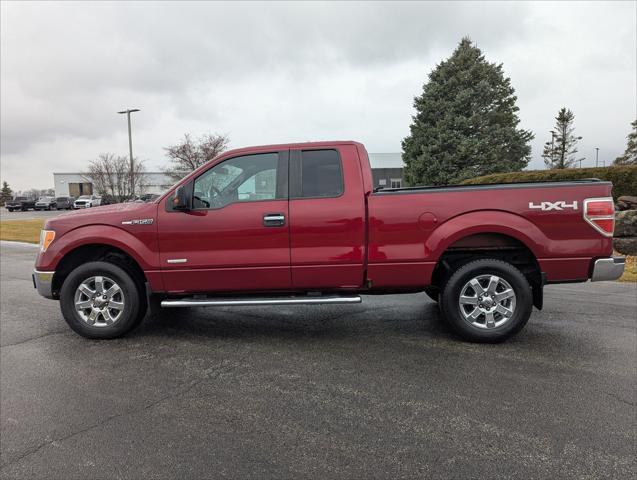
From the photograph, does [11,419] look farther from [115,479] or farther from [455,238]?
[455,238]

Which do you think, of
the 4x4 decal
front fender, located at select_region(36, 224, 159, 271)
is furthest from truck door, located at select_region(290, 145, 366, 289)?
the 4x4 decal

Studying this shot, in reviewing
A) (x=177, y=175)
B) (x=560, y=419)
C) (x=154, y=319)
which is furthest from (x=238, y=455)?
(x=177, y=175)

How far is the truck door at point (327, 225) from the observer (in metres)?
4.32

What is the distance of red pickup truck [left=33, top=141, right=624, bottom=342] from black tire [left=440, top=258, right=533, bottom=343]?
10 mm

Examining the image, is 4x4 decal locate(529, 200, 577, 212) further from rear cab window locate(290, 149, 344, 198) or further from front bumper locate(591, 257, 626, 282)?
rear cab window locate(290, 149, 344, 198)

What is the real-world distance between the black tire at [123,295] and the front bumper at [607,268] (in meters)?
4.68

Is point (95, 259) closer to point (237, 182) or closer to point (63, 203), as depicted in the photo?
point (237, 182)

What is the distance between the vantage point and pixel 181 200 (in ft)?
14.4

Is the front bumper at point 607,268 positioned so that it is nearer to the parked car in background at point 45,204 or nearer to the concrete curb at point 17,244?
the concrete curb at point 17,244

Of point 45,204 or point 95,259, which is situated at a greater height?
point 45,204

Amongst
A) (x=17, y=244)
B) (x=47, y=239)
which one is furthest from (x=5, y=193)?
(x=47, y=239)

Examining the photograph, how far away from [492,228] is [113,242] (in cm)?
389

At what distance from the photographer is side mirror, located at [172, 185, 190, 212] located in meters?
4.38

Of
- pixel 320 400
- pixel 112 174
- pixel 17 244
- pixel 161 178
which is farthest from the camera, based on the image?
pixel 161 178
